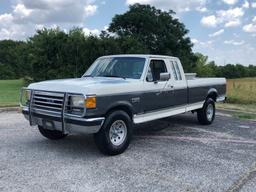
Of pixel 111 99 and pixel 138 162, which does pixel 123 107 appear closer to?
pixel 111 99

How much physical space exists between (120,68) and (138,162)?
2.48 metres

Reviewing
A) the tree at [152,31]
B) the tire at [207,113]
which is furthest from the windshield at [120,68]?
the tree at [152,31]

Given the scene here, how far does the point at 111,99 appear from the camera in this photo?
6.33m

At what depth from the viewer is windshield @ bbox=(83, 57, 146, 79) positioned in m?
7.58

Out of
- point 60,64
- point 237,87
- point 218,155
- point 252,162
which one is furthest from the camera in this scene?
point 60,64

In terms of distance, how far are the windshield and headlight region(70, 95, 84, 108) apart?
1716 millimetres

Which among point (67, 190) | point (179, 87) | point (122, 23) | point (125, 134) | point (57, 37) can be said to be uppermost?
point (122, 23)

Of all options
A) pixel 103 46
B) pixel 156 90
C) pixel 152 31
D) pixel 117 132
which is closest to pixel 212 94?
pixel 156 90

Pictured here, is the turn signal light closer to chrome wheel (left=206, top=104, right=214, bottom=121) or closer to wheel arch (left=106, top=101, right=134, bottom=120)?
wheel arch (left=106, top=101, right=134, bottom=120)

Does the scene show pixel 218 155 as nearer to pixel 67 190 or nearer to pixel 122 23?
pixel 67 190

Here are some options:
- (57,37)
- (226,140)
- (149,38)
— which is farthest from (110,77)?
(149,38)

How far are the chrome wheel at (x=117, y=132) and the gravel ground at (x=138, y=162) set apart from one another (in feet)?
0.98

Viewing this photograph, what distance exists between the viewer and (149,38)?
138 feet

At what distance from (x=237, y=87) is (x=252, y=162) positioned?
1472 cm
